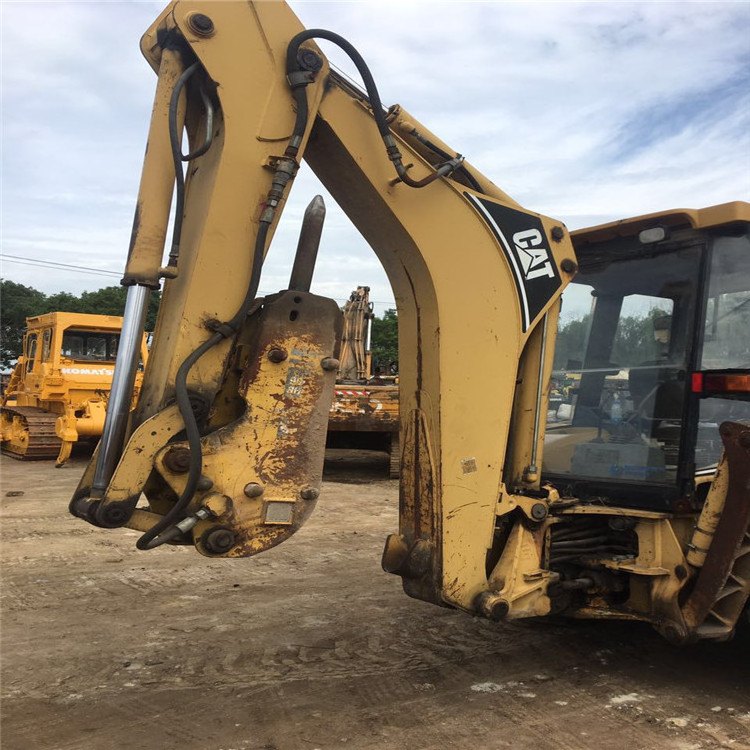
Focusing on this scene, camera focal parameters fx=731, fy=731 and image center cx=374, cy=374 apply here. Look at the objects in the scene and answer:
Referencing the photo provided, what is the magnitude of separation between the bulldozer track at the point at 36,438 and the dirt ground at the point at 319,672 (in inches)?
299

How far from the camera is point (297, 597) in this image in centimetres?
507

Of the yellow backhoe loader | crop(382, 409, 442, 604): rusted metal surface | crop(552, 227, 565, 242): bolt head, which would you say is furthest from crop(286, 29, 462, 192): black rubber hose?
the yellow backhoe loader

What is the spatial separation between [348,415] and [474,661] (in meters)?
6.94

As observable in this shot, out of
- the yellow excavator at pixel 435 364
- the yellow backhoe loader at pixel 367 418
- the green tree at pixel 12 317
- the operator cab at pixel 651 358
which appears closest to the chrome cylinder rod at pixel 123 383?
the yellow excavator at pixel 435 364

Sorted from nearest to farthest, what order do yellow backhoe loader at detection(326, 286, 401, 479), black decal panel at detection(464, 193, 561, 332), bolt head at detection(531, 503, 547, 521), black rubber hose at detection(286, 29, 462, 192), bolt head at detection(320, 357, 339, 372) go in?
black rubber hose at detection(286, 29, 462, 192)
bolt head at detection(320, 357, 339, 372)
black decal panel at detection(464, 193, 561, 332)
bolt head at detection(531, 503, 547, 521)
yellow backhoe loader at detection(326, 286, 401, 479)

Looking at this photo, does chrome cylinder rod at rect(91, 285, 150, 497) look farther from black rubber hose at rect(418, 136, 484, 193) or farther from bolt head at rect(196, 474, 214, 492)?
black rubber hose at rect(418, 136, 484, 193)

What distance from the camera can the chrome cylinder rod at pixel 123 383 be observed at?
2781mm

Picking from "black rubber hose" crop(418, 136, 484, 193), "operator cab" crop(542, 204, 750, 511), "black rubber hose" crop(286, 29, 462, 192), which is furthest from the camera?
"operator cab" crop(542, 204, 750, 511)

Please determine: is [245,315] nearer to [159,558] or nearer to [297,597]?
[297,597]

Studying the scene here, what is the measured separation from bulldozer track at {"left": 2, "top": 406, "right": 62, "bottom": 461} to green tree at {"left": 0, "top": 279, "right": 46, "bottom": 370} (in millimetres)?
20475

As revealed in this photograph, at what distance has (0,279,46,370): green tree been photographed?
1284 inches

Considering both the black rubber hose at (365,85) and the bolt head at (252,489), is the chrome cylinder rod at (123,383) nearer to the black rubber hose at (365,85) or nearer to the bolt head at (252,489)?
the bolt head at (252,489)

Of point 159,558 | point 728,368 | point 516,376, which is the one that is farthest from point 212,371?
point 159,558

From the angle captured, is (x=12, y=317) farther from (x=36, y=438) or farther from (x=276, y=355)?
(x=276, y=355)
